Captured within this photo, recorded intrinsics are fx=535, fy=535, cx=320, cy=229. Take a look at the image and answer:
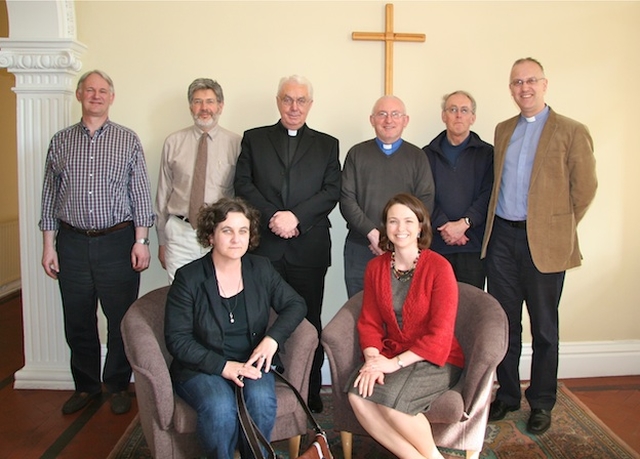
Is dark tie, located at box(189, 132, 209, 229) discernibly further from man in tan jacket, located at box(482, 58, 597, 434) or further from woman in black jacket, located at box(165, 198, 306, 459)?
man in tan jacket, located at box(482, 58, 597, 434)

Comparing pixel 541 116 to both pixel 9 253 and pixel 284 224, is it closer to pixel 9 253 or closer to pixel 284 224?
pixel 284 224

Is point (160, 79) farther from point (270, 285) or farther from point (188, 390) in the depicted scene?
point (188, 390)

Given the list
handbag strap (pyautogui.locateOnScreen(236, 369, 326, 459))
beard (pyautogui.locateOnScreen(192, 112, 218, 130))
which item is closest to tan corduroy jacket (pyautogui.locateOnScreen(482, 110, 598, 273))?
handbag strap (pyautogui.locateOnScreen(236, 369, 326, 459))

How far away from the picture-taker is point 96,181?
9.39ft

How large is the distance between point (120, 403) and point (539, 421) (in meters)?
2.30

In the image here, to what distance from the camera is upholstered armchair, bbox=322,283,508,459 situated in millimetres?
2127

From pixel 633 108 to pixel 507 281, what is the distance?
1665mm

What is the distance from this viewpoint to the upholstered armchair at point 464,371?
2127 millimetres

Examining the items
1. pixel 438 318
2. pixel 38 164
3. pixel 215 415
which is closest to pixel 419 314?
pixel 438 318

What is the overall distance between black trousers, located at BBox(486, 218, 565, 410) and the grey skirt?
2.64ft

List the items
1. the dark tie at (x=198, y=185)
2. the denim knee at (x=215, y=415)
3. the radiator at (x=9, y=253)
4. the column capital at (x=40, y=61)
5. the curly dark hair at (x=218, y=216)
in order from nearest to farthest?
the denim knee at (x=215, y=415)
the curly dark hair at (x=218, y=216)
the dark tie at (x=198, y=185)
the column capital at (x=40, y=61)
the radiator at (x=9, y=253)

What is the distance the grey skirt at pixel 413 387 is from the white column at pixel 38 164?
2167 mm

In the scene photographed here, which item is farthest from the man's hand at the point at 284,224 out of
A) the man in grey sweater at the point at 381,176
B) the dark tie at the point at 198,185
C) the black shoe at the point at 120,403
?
the black shoe at the point at 120,403

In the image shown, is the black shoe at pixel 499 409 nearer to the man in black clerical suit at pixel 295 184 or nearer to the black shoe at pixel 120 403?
the man in black clerical suit at pixel 295 184
